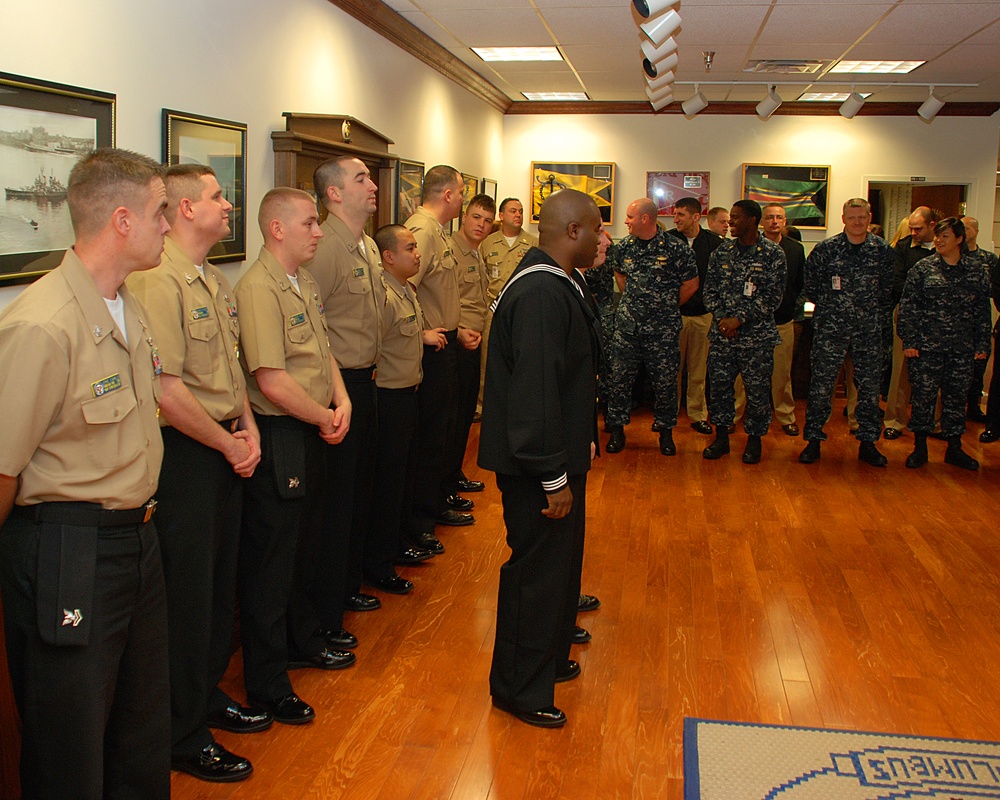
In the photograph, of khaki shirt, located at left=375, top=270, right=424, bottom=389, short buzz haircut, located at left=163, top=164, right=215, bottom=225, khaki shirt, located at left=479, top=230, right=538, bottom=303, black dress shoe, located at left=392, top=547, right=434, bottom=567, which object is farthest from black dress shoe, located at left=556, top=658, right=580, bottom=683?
khaki shirt, located at left=479, top=230, right=538, bottom=303

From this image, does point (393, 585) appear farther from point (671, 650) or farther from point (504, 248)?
point (504, 248)

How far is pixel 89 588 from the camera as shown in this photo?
79.0 inches

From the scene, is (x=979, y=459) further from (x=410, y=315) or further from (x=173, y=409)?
(x=173, y=409)

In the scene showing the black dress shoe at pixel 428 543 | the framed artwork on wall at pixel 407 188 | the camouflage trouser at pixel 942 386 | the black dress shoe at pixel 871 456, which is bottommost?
the black dress shoe at pixel 428 543

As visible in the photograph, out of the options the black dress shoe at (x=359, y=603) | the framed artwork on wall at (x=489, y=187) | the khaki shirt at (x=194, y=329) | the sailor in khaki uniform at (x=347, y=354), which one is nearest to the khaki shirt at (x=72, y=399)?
the khaki shirt at (x=194, y=329)

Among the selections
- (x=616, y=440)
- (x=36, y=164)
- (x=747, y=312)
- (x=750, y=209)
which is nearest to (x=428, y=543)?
(x=36, y=164)

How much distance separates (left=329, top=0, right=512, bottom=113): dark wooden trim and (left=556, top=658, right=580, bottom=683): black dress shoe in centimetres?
387

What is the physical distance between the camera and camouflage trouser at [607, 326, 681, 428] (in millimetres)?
6781

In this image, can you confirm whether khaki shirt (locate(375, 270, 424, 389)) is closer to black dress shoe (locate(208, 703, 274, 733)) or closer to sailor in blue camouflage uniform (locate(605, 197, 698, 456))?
black dress shoe (locate(208, 703, 274, 733))

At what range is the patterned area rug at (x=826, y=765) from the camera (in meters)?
2.71

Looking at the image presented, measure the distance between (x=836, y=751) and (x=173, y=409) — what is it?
7.21 ft

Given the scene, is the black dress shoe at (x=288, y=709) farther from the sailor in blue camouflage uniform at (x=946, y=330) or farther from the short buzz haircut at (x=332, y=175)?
the sailor in blue camouflage uniform at (x=946, y=330)

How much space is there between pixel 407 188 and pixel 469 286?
1461 millimetres

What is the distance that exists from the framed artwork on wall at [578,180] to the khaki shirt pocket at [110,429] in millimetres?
9126
